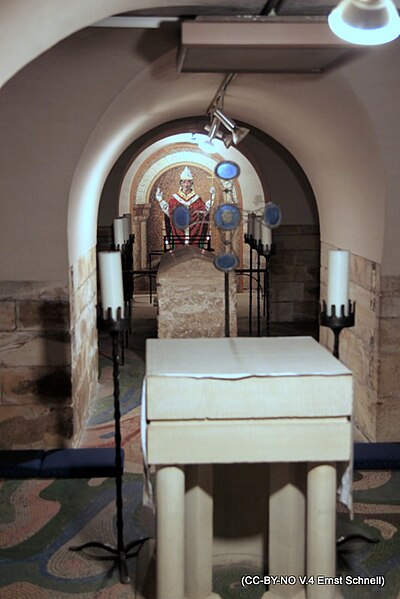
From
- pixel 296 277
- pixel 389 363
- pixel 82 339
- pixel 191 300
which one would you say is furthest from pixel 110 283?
pixel 296 277

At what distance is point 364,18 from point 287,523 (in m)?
1.88

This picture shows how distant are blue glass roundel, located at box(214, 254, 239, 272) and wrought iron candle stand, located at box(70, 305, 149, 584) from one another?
1.86ft

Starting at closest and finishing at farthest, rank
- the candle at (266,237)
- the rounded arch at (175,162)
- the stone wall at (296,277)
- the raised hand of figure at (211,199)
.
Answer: the candle at (266,237)
the stone wall at (296,277)
the rounded arch at (175,162)
the raised hand of figure at (211,199)

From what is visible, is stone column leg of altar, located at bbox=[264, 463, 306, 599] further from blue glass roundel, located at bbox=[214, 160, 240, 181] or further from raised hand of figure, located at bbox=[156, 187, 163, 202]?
raised hand of figure, located at bbox=[156, 187, 163, 202]

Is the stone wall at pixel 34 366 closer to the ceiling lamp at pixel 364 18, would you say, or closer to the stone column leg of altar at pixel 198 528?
the stone column leg of altar at pixel 198 528

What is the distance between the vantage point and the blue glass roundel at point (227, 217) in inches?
134

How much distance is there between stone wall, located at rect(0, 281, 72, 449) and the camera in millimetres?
4828

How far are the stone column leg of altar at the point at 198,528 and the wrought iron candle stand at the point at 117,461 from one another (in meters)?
0.44

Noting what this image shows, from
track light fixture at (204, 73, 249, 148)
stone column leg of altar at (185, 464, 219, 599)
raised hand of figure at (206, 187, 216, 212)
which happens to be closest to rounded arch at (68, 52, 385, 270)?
track light fixture at (204, 73, 249, 148)

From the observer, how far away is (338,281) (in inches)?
130

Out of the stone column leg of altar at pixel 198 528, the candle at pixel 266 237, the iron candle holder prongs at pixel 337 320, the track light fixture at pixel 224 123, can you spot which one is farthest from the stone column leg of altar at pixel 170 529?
the track light fixture at pixel 224 123

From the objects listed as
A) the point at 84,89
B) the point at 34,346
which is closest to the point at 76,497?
the point at 34,346

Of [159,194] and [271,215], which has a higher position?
[159,194]

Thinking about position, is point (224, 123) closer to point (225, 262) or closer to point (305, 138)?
point (305, 138)
